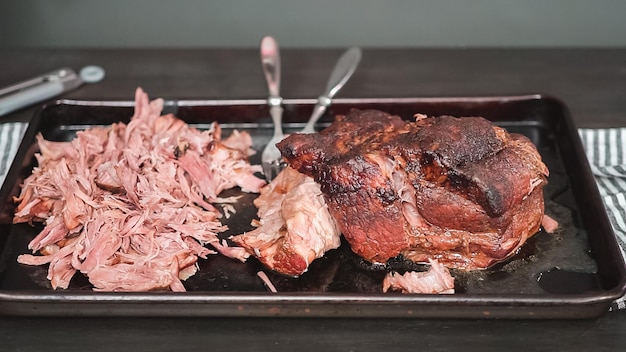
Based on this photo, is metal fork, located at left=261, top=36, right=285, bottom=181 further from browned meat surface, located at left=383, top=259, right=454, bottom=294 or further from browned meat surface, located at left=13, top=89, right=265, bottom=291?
browned meat surface, located at left=383, top=259, right=454, bottom=294

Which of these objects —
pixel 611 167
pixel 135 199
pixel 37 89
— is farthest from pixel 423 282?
pixel 37 89

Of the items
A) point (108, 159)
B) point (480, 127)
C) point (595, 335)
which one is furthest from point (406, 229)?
point (108, 159)

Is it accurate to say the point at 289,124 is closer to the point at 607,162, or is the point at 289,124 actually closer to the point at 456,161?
the point at 456,161

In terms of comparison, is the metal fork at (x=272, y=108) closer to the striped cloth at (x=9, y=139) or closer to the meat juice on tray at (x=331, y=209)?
the meat juice on tray at (x=331, y=209)
